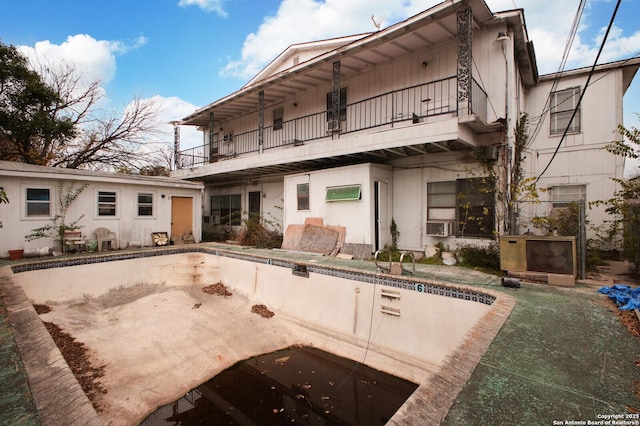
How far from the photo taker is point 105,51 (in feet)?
51.6

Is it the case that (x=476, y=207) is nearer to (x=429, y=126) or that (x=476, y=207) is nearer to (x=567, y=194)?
(x=429, y=126)

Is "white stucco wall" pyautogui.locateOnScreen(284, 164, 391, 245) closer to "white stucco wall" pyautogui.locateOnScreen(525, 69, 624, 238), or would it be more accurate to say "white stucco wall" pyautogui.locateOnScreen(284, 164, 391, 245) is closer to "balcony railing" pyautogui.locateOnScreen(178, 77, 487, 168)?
"balcony railing" pyautogui.locateOnScreen(178, 77, 487, 168)

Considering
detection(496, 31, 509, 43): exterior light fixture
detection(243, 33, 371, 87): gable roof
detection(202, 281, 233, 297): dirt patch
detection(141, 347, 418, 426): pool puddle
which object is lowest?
detection(141, 347, 418, 426): pool puddle

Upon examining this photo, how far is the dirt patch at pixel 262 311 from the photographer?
7641 mm

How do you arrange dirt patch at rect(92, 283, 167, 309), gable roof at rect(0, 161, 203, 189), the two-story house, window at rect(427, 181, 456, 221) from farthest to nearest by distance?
gable roof at rect(0, 161, 203, 189)
window at rect(427, 181, 456, 221)
dirt patch at rect(92, 283, 167, 309)
the two-story house

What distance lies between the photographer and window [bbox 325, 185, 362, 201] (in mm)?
8930

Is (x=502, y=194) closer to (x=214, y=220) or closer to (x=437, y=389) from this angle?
(x=437, y=389)

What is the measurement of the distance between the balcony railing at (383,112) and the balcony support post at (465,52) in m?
0.31

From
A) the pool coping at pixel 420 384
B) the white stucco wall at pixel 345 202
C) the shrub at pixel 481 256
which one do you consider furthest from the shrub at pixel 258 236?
the pool coping at pixel 420 384

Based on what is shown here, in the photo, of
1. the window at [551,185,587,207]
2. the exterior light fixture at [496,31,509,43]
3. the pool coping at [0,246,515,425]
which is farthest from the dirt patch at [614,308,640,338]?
the exterior light fixture at [496,31,509,43]

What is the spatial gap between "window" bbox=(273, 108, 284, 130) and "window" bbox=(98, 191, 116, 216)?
7.07 m

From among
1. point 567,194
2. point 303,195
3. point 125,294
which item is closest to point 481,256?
point 567,194

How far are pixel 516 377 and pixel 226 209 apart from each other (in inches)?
585

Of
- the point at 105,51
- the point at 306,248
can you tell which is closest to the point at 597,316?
the point at 306,248
